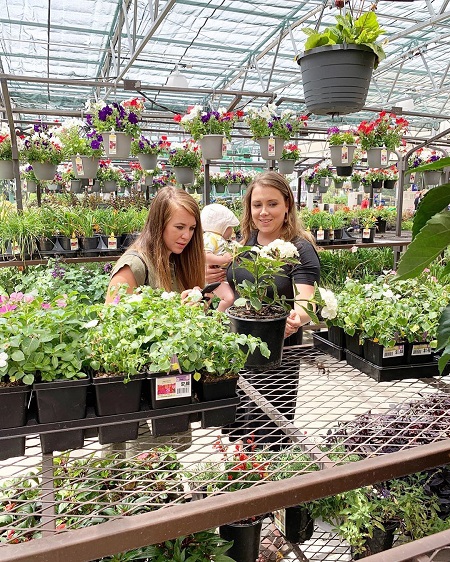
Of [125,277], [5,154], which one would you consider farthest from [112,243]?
[125,277]

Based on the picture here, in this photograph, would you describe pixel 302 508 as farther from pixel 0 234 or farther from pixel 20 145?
pixel 20 145

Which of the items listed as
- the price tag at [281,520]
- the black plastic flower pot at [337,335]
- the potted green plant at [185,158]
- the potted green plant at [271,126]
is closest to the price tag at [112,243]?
the potted green plant at [185,158]

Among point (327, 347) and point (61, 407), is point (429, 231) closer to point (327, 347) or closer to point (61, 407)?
point (61, 407)

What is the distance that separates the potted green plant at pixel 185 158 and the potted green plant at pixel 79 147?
0.96 meters

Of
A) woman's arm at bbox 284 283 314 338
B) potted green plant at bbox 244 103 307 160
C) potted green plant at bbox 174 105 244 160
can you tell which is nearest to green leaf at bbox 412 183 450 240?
woman's arm at bbox 284 283 314 338

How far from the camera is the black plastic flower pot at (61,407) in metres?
1.03

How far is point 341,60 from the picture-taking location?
1820mm

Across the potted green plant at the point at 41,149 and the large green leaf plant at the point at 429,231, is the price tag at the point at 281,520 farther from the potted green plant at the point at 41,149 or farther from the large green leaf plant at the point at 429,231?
the potted green plant at the point at 41,149

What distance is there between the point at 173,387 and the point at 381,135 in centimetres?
400

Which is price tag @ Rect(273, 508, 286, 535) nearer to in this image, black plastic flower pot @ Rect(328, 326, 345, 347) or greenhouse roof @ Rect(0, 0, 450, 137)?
black plastic flower pot @ Rect(328, 326, 345, 347)

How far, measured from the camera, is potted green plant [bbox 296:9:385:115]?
1.77 metres

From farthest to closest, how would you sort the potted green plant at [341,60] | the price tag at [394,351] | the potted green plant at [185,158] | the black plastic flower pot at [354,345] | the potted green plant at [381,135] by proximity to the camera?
1. the potted green plant at [185,158]
2. the potted green plant at [381,135]
3. the potted green plant at [341,60]
4. the black plastic flower pot at [354,345]
5. the price tag at [394,351]

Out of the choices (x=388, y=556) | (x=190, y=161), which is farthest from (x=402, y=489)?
(x=190, y=161)

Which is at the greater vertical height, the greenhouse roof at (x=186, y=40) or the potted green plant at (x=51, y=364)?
the greenhouse roof at (x=186, y=40)
